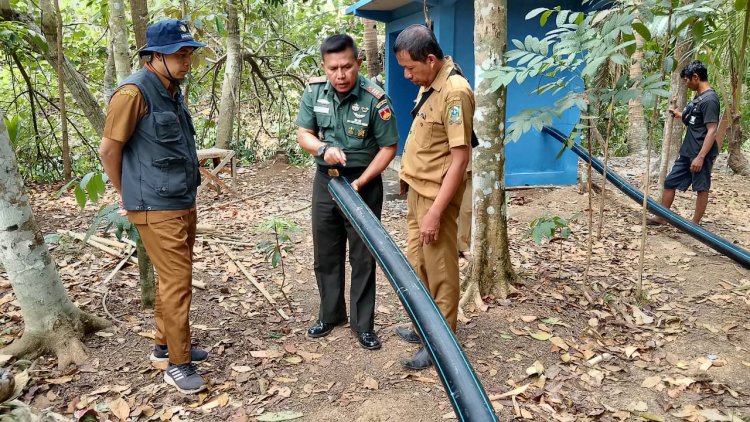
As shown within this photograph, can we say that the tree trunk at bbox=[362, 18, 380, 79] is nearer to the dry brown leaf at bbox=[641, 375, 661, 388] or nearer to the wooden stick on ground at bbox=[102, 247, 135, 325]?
the wooden stick on ground at bbox=[102, 247, 135, 325]

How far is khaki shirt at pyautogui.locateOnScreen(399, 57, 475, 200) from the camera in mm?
2684

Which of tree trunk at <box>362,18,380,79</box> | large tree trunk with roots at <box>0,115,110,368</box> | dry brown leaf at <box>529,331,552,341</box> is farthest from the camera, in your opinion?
tree trunk at <box>362,18,380,79</box>

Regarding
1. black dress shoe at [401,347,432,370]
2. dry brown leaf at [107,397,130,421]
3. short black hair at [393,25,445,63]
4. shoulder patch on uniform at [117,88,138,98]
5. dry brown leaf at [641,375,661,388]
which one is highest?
short black hair at [393,25,445,63]

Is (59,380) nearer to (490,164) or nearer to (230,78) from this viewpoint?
(490,164)

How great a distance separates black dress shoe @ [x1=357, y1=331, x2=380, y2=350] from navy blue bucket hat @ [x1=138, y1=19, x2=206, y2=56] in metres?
1.93

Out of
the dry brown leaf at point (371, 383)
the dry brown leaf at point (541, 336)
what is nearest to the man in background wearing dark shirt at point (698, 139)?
the dry brown leaf at point (541, 336)

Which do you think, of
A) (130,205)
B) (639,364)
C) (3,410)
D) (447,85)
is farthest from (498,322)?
(3,410)

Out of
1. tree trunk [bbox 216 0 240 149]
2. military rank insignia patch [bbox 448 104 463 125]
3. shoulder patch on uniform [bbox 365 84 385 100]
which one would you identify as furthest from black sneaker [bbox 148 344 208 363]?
tree trunk [bbox 216 0 240 149]

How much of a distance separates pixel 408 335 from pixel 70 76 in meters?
3.19

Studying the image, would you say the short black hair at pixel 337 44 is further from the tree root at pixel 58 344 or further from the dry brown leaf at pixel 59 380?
the dry brown leaf at pixel 59 380

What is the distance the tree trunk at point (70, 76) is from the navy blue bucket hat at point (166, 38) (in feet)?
3.53

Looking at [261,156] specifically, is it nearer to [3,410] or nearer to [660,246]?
[660,246]

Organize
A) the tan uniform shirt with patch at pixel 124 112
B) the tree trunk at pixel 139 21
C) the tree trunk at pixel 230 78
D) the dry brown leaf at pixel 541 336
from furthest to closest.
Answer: the tree trunk at pixel 230 78
the tree trunk at pixel 139 21
the dry brown leaf at pixel 541 336
the tan uniform shirt with patch at pixel 124 112

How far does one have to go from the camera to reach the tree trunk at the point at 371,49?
812 cm
